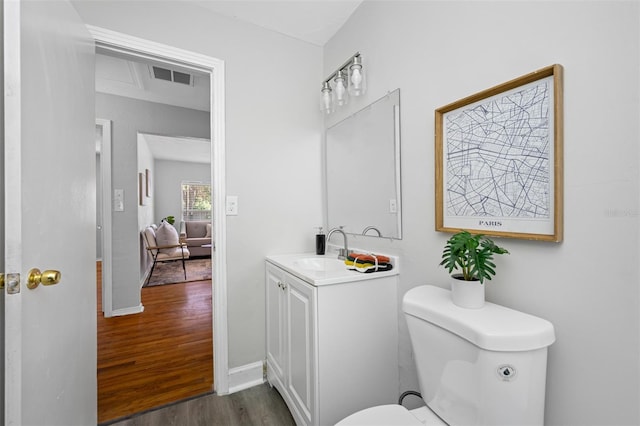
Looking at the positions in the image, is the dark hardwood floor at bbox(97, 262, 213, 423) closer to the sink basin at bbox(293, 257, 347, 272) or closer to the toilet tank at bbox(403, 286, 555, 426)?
the sink basin at bbox(293, 257, 347, 272)

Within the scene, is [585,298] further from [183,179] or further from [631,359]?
[183,179]

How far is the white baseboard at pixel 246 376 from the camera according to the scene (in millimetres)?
1762

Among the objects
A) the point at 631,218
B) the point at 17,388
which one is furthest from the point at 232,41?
the point at 631,218

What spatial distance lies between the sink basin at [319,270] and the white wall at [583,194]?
54 centimetres

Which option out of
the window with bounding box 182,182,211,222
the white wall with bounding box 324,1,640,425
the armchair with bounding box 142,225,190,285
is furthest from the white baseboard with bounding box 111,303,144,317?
the window with bounding box 182,182,211,222

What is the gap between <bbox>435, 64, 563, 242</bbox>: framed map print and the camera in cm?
85

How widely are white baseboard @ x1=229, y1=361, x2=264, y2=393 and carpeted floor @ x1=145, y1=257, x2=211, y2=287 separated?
2.90 meters

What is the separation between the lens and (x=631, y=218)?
0.70m

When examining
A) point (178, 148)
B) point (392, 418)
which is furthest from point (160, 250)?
point (392, 418)

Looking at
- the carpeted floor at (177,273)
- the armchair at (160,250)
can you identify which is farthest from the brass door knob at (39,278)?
the armchair at (160,250)

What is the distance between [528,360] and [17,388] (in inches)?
53.5

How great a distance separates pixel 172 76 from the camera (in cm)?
253

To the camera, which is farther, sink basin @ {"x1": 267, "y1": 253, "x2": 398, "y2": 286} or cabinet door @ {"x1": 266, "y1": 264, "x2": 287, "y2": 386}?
cabinet door @ {"x1": 266, "y1": 264, "x2": 287, "y2": 386}

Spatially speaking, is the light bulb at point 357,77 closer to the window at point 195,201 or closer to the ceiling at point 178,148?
the ceiling at point 178,148
